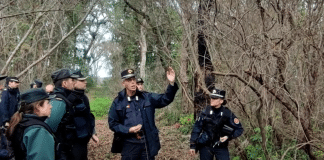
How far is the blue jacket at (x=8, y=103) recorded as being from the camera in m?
6.68

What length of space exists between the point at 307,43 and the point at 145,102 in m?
2.70

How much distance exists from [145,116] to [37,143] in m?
2.00

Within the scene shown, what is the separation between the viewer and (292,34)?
408cm

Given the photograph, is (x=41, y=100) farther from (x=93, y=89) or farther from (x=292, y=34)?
(x=93, y=89)

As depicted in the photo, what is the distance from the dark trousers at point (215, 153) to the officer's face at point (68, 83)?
2360 millimetres

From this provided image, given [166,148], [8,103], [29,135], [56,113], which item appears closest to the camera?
[29,135]

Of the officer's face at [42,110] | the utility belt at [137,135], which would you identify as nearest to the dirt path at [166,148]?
the utility belt at [137,135]

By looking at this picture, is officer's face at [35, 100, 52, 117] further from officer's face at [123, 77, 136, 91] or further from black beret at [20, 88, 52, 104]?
officer's face at [123, 77, 136, 91]

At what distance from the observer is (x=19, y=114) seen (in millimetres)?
2346

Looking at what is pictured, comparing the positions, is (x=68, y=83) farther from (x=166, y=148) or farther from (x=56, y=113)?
(x=166, y=148)

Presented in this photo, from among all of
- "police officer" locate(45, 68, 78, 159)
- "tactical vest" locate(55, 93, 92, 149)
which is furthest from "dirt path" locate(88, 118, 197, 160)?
"police officer" locate(45, 68, 78, 159)

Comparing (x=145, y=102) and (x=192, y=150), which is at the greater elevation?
(x=145, y=102)

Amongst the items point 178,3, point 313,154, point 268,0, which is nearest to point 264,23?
point 268,0

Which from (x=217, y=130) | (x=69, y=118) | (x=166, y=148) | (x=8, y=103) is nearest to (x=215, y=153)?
(x=217, y=130)
